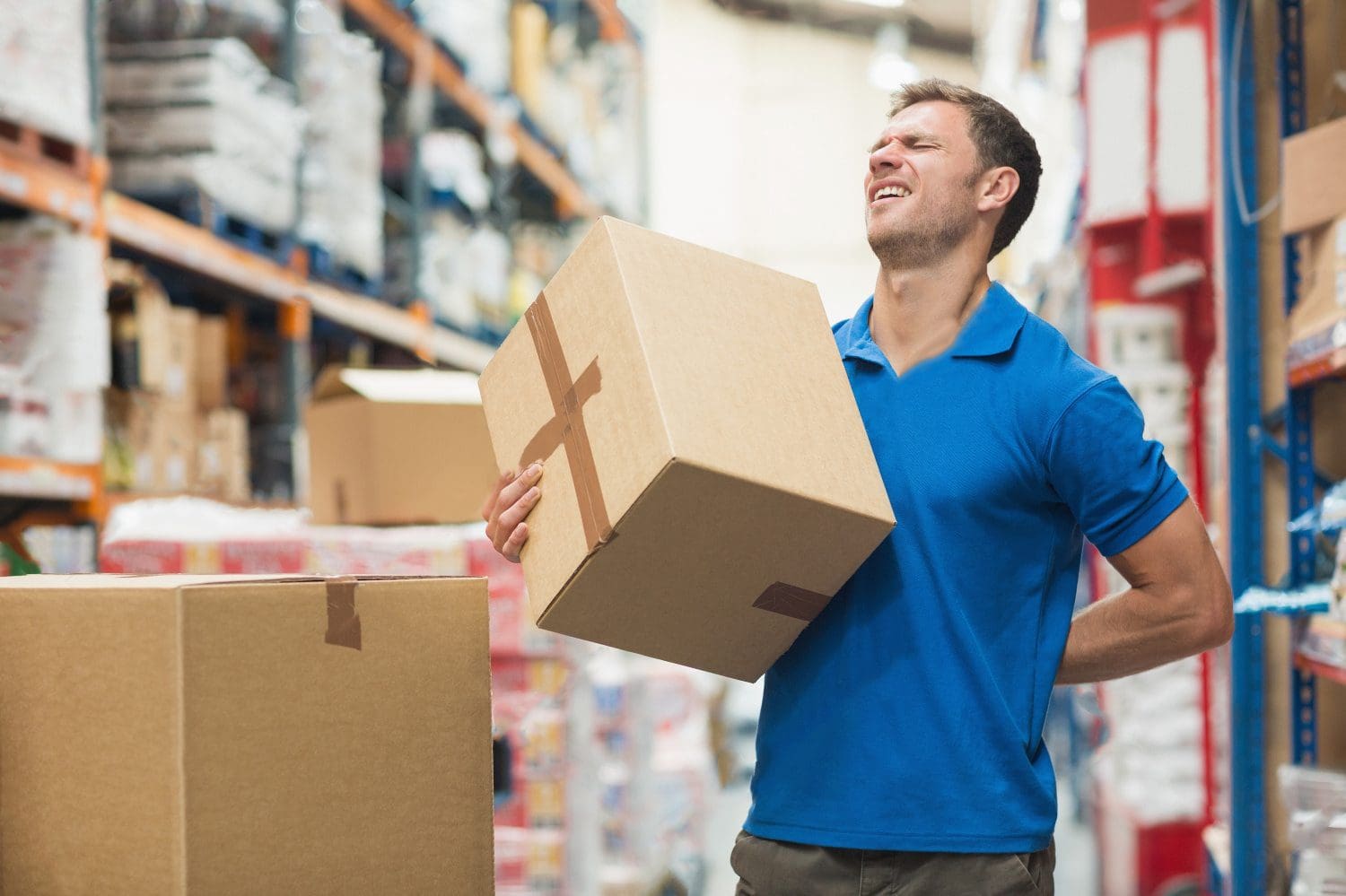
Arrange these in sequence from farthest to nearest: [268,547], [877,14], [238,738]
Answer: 1. [877,14]
2. [268,547]
3. [238,738]

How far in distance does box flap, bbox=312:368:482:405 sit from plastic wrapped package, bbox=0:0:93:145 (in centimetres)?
81

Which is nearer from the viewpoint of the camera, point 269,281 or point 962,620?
point 962,620

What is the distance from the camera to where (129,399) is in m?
3.63

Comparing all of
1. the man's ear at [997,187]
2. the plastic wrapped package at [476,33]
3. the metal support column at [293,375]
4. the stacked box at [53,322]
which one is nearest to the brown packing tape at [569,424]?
the man's ear at [997,187]

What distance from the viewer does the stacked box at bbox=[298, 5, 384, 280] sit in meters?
4.49

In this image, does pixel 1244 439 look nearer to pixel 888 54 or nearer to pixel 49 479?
pixel 49 479

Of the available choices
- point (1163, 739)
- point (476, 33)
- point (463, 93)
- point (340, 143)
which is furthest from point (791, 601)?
point (476, 33)

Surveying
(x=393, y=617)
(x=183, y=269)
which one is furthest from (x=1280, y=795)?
(x=183, y=269)

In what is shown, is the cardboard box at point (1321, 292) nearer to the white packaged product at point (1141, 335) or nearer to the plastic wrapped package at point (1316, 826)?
the plastic wrapped package at point (1316, 826)

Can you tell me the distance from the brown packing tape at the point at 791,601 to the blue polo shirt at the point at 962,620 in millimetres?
55

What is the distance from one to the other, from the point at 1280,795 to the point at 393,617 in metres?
2.27

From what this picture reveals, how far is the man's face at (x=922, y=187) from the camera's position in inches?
68.8

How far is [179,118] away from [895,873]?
10.3ft

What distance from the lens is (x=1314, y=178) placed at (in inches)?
98.7
